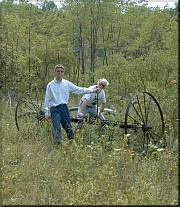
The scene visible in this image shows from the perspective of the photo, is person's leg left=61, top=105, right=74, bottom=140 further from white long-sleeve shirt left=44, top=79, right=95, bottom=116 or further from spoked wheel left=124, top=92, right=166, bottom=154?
spoked wheel left=124, top=92, right=166, bottom=154

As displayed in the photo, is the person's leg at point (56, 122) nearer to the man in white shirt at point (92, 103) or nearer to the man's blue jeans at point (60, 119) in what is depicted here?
the man's blue jeans at point (60, 119)

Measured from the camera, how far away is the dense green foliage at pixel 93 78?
16.1 ft

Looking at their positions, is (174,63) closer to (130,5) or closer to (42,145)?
(42,145)

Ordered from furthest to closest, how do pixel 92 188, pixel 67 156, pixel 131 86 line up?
pixel 131 86 → pixel 67 156 → pixel 92 188

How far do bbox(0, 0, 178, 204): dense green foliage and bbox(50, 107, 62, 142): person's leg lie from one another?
0.76 feet

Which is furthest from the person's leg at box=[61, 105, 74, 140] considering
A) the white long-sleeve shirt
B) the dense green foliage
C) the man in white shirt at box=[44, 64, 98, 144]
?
the dense green foliage

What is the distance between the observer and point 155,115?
8.40 meters

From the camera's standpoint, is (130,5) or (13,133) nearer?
(13,133)

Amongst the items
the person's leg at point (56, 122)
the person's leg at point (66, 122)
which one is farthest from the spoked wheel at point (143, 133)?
the person's leg at point (56, 122)

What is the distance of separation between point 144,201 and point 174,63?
14392 mm

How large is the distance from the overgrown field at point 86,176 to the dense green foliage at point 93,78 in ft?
0.04

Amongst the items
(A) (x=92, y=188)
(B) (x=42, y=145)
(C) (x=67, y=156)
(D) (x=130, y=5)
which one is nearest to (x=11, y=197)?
(A) (x=92, y=188)

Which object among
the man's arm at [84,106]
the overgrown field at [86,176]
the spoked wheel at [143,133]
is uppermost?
the man's arm at [84,106]

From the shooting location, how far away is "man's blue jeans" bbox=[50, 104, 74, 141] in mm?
7559
